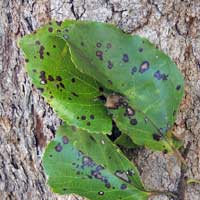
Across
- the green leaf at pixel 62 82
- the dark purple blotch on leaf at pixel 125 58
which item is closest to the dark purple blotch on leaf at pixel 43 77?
the green leaf at pixel 62 82

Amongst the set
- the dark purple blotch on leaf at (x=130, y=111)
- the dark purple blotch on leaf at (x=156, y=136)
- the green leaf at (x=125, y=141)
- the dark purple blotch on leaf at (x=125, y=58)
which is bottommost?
the green leaf at (x=125, y=141)

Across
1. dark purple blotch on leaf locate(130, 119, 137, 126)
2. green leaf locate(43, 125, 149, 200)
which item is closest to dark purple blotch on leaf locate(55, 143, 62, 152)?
green leaf locate(43, 125, 149, 200)

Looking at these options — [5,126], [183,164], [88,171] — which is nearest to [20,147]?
[5,126]

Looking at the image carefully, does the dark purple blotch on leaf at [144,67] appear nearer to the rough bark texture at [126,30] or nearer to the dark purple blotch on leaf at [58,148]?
the rough bark texture at [126,30]

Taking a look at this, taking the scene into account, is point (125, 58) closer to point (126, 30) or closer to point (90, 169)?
point (126, 30)

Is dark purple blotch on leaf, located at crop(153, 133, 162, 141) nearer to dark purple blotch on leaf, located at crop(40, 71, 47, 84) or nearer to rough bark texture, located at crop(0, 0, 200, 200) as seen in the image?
rough bark texture, located at crop(0, 0, 200, 200)

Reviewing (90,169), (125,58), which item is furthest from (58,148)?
(125,58)

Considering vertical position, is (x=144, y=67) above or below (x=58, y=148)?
above
